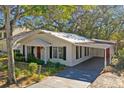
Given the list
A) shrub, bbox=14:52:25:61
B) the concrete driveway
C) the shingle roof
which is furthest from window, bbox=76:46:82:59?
shrub, bbox=14:52:25:61

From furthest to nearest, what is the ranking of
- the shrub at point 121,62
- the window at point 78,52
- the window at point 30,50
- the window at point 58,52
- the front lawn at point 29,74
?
1. the window at point 30,50
2. the window at point 78,52
3. the window at point 58,52
4. the shrub at point 121,62
5. the front lawn at point 29,74

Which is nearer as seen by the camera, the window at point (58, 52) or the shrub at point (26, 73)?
the shrub at point (26, 73)

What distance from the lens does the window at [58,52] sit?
627 inches

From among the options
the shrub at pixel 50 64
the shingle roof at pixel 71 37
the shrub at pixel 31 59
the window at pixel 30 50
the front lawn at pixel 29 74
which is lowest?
the shrub at pixel 50 64

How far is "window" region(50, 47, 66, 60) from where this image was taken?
Answer: 15914 millimetres

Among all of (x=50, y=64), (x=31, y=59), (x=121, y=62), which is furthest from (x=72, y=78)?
(x=121, y=62)

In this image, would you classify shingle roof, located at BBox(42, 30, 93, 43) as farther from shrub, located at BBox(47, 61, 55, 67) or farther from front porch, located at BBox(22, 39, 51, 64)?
shrub, located at BBox(47, 61, 55, 67)

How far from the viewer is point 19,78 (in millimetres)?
11266

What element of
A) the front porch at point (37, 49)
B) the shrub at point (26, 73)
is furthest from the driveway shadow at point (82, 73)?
the front porch at point (37, 49)

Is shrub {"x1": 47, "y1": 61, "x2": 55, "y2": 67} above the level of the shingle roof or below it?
below

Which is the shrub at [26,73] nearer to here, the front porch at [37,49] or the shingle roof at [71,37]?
the front porch at [37,49]

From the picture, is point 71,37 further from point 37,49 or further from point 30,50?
point 30,50
